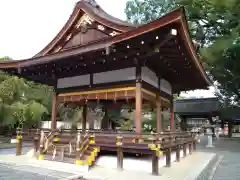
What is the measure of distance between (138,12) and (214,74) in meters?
10.8

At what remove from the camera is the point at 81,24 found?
1018cm

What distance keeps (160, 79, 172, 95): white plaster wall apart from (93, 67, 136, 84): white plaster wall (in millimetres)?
2858

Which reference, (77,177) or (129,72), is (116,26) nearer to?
(129,72)

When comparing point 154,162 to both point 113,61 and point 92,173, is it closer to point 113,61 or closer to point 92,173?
point 92,173

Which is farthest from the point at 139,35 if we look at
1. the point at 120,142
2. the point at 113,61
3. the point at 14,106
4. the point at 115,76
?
the point at 14,106

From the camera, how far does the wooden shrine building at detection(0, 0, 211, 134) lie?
7.11m

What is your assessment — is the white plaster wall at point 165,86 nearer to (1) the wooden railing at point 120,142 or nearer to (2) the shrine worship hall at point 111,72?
(2) the shrine worship hall at point 111,72

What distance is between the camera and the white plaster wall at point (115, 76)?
8.81 metres

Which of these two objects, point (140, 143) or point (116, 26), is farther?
point (116, 26)

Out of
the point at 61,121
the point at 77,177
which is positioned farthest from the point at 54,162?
the point at 61,121

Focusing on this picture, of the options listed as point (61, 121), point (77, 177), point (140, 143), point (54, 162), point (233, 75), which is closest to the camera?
point (77, 177)

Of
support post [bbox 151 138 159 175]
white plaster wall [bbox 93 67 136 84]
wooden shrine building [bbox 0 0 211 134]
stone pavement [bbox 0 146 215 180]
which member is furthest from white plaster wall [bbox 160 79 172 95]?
support post [bbox 151 138 159 175]

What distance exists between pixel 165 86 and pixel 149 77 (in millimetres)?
2754

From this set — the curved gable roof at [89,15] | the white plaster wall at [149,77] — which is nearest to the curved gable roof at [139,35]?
the curved gable roof at [89,15]
